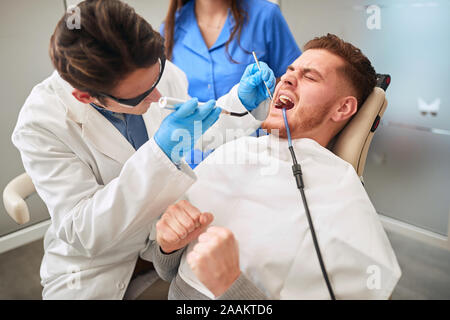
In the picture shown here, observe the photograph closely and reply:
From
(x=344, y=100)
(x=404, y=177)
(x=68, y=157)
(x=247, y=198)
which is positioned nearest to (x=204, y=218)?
(x=247, y=198)

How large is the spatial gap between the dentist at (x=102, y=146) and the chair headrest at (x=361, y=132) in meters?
0.34

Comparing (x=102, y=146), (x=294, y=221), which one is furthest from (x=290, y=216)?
(x=102, y=146)

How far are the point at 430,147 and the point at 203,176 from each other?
116cm

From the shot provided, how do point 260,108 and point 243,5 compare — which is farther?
point 243,5

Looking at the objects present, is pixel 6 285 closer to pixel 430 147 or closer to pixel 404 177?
pixel 404 177

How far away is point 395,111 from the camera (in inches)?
60.6

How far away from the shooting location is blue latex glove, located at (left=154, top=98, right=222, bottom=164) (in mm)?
798

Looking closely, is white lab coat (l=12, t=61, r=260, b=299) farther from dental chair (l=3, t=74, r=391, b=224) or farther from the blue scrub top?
the blue scrub top

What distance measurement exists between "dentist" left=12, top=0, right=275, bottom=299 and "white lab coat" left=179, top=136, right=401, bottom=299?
20 centimetres

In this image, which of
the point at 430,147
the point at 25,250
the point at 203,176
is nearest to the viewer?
the point at 203,176

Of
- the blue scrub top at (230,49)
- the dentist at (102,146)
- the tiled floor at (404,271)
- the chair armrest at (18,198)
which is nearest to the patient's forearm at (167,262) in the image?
the dentist at (102,146)

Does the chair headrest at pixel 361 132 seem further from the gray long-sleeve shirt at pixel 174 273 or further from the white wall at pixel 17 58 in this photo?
the white wall at pixel 17 58

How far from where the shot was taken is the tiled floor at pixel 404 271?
4.94ft

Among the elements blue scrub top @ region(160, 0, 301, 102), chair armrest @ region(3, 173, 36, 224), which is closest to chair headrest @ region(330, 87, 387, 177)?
blue scrub top @ region(160, 0, 301, 102)
